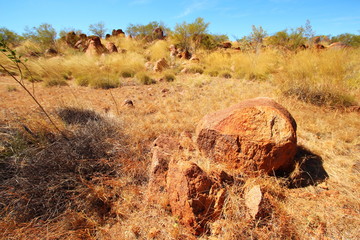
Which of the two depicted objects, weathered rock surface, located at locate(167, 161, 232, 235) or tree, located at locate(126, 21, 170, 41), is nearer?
weathered rock surface, located at locate(167, 161, 232, 235)

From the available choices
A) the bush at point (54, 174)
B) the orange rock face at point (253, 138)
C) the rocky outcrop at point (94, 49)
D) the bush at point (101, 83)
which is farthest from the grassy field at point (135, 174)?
the rocky outcrop at point (94, 49)

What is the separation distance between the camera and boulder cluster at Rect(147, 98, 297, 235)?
1268mm

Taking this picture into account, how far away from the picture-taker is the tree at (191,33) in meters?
10.7

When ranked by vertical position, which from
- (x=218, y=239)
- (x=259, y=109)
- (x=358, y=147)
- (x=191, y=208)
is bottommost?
(x=358, y=147)

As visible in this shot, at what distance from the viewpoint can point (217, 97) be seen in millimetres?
4008

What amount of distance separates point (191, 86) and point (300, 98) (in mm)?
2769

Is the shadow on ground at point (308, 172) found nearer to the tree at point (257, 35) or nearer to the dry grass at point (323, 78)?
the dry grass at point (323, 78)

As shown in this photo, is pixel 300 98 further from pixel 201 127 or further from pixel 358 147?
pixel 201 127

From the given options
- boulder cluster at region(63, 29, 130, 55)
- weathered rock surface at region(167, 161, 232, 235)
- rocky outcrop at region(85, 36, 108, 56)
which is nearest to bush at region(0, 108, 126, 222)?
weathered rock surface at region(167, 161, 232, 235)

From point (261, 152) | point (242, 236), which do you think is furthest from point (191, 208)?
point (261, 152)

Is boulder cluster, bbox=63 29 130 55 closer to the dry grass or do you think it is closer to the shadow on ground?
the dry grass

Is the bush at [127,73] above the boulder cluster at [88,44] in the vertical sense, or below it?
below

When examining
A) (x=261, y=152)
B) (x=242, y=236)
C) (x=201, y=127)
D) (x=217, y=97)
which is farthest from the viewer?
(x=217, y=97)

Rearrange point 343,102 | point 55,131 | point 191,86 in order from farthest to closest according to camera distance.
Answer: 1. point 191,86
2. point 343,102
3. point 55,131
